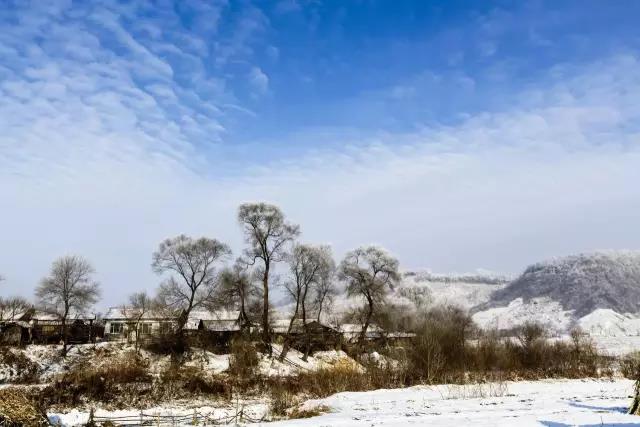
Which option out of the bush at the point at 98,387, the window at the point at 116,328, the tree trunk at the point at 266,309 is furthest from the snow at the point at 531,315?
→ the bush at the point at 98,387

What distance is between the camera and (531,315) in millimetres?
180250

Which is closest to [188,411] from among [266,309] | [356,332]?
[266,309]

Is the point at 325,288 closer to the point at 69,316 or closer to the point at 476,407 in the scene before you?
the point at 69,316

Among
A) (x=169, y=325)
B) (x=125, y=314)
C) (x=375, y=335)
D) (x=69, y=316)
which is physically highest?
(x=125, y=314)

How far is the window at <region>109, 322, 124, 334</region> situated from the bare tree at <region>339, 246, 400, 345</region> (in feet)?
97.7

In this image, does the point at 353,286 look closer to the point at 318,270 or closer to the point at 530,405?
the point at 318,270

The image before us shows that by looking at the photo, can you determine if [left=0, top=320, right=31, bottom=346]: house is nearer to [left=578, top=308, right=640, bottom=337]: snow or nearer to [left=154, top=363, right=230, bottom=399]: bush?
[left=154, top=363, right=230, bottom=399]: bush

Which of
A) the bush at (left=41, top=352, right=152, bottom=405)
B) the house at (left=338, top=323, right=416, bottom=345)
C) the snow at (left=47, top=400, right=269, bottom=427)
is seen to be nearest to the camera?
the snow at (left=47, top=400, right=269, bottom=427)

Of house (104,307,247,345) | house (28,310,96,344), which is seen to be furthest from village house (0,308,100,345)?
house (104,307,247,345)

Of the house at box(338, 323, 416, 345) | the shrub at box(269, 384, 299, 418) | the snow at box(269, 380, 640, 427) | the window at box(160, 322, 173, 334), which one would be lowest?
the shrub at box(269, 384, 299, 418)

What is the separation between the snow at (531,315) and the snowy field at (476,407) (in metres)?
135

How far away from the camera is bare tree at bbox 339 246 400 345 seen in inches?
2479

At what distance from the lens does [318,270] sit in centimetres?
6231

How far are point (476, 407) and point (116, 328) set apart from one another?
58.1m
